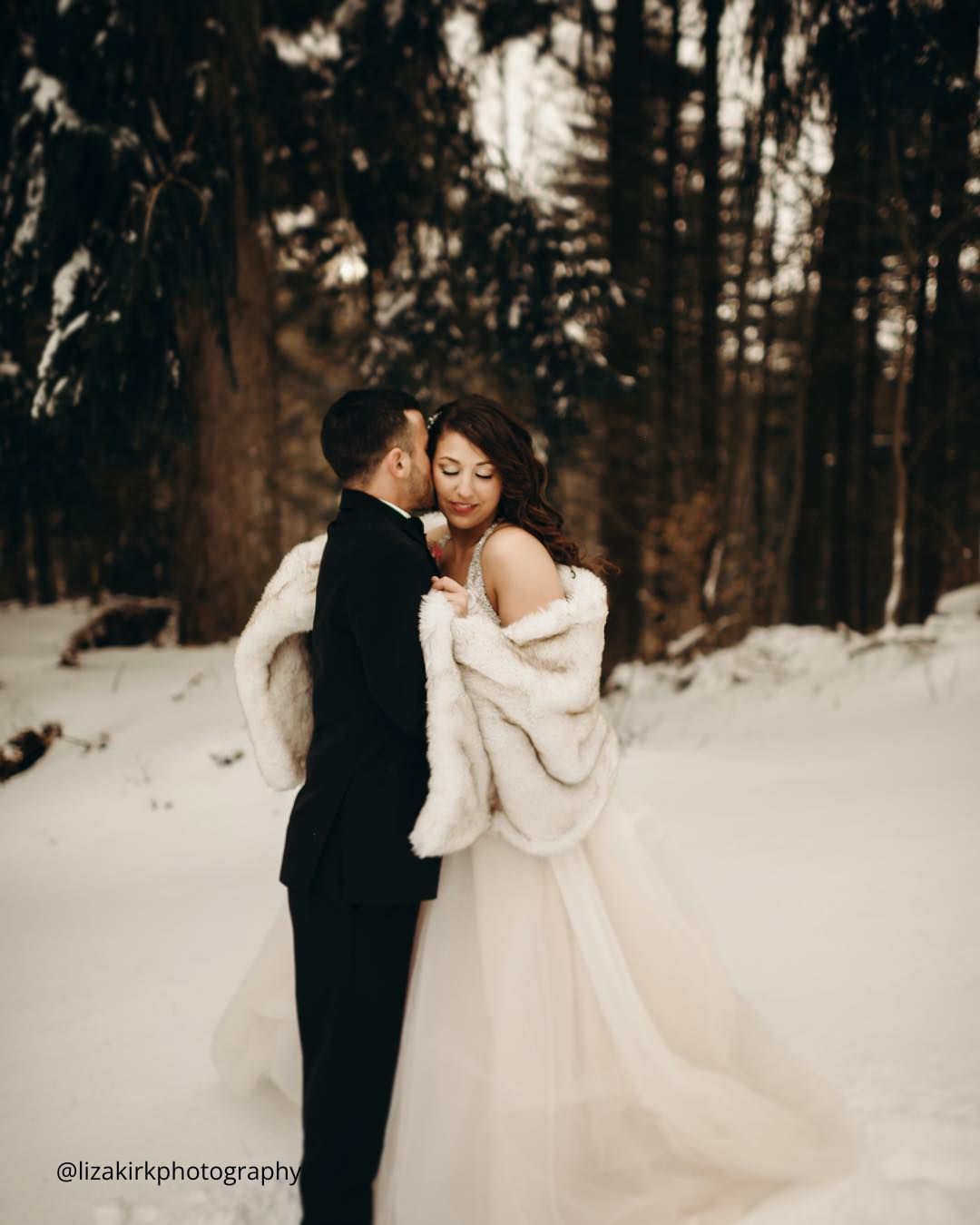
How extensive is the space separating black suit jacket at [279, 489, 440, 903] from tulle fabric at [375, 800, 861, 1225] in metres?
0.34

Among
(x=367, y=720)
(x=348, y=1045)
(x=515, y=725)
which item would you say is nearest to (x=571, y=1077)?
(x=348, y=1045)

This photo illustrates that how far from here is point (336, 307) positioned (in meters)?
9.38

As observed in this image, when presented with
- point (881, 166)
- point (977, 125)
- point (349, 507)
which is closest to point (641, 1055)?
point (349, 507)

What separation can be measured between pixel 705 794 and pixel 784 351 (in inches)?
659

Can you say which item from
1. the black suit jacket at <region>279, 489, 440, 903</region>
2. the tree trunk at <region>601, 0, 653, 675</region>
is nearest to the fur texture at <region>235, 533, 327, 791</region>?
the black suit jacket at <region>279, 489, 440, 903</region>

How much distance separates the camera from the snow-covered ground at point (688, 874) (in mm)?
2801

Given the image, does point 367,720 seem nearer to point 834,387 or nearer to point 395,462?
point 395,462

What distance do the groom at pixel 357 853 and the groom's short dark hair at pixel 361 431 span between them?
1.0 inches

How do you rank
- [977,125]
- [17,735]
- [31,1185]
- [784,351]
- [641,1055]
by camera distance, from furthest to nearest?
[784,351] < [977,125] < [17,735] < [31,1185] < [641,1055]

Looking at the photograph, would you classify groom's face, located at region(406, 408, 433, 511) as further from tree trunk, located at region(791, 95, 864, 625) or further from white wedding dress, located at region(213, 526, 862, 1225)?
tree trunk, located at region(791, 95, 864, 625)

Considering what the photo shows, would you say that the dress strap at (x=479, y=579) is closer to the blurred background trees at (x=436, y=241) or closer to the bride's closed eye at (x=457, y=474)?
the bride's closed eye at (x=457, y=474)

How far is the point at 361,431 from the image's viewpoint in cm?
237

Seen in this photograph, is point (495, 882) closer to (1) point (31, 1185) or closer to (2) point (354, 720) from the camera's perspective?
(2) point (354, 720)

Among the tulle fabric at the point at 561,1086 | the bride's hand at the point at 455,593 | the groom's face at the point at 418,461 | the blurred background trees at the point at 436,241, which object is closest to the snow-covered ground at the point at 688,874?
the tulle fabric at the point at 561,1086
